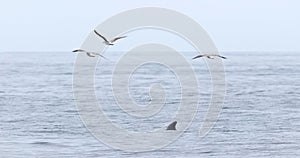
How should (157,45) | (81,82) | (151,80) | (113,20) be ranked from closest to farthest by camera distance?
(113,20), (157,45), (81,82), (151,80)

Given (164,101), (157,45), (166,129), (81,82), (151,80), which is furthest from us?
(151,80)

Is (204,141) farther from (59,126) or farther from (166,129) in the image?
(59,126)

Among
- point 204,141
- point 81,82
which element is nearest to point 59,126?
point 204,141

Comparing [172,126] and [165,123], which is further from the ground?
[172,126]

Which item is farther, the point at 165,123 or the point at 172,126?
the point at 165,123

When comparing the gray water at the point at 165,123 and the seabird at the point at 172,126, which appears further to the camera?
the seabird at the point at 172,126

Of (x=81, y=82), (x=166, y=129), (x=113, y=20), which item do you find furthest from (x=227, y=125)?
(x=81, y=82)

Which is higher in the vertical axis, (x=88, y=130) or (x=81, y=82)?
(x=88, y=130)

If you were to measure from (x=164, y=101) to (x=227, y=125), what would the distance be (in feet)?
29.7

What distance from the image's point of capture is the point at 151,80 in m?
57.1

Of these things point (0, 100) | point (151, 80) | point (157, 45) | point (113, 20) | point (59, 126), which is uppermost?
point (113, 20)

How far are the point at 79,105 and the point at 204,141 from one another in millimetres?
10742

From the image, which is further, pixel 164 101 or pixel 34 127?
pixel 164 101

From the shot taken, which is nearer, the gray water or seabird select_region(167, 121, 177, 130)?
the gray water
